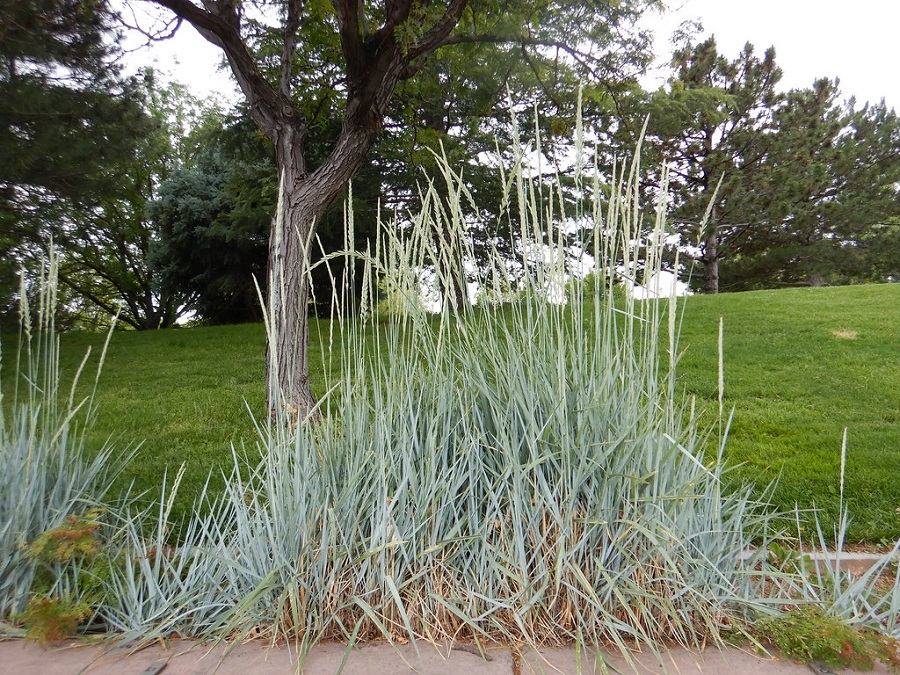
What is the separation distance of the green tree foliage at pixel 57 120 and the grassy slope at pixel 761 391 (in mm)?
1961

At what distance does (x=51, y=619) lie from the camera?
1489 millimetres

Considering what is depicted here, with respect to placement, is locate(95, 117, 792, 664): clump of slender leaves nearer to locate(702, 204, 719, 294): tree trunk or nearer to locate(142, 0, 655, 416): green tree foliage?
locate(142, 0, 655, 416): green tree foliage

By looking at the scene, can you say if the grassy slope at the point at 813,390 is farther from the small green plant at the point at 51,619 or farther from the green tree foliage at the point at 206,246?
the green tree foliage at the point at 206,246

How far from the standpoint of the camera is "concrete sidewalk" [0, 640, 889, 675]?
1323 millimetres

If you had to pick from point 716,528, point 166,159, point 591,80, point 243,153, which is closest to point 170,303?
point 166,159

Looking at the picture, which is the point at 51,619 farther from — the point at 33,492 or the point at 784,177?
the point at 784,177

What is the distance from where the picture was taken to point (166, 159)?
1566cm

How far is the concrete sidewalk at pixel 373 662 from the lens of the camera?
52.1 inches

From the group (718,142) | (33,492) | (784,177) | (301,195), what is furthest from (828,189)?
(33,492)

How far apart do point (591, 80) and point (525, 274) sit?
519 cm

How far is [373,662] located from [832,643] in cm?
111

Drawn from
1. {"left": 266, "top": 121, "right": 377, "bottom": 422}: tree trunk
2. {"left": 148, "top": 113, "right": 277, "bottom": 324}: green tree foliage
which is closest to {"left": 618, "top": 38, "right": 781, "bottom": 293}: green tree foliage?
{"left": 148, "top": 113, "right": 277, "bottom": 324}: green tree foliage

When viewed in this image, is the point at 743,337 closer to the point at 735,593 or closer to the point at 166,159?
the point at 735,593

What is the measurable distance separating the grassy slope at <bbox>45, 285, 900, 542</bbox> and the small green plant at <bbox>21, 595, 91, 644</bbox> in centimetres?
72
